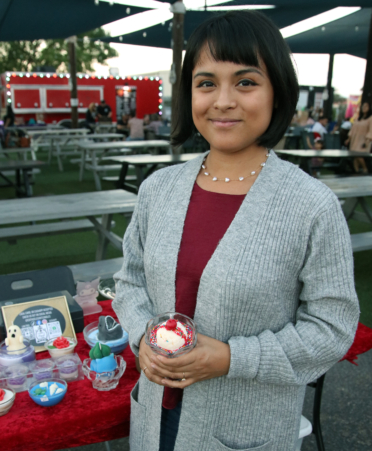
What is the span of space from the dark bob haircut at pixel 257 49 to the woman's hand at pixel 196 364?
1.58 feet

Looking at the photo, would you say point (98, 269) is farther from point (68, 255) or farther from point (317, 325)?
point (317, 325)

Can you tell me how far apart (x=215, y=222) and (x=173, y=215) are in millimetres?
109

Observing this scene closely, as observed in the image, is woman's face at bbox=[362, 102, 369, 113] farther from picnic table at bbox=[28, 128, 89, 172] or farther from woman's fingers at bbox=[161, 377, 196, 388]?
woman's fingers at bbox=[161, 377, 196, 388]

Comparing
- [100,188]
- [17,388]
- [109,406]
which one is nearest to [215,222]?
[109,406]

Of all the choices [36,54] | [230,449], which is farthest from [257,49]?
[36,54]

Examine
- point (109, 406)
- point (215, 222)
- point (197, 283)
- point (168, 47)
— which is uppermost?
point (168, 47)

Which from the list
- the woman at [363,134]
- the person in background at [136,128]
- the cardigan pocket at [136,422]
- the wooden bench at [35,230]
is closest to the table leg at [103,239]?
the wooden bench at [35,230]

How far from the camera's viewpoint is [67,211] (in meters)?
3.26

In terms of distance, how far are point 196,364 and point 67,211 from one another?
261cm

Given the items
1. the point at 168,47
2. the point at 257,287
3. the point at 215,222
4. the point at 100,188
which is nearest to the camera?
the point at 257,287

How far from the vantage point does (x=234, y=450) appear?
94cm

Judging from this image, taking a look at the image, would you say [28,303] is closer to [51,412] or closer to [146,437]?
[51,412]

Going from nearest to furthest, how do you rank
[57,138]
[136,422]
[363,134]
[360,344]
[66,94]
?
[136,422] → [360,344] → [363,134] → [57,138] → [66,94]

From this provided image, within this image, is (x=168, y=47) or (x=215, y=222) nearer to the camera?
(x=215, y=222)
